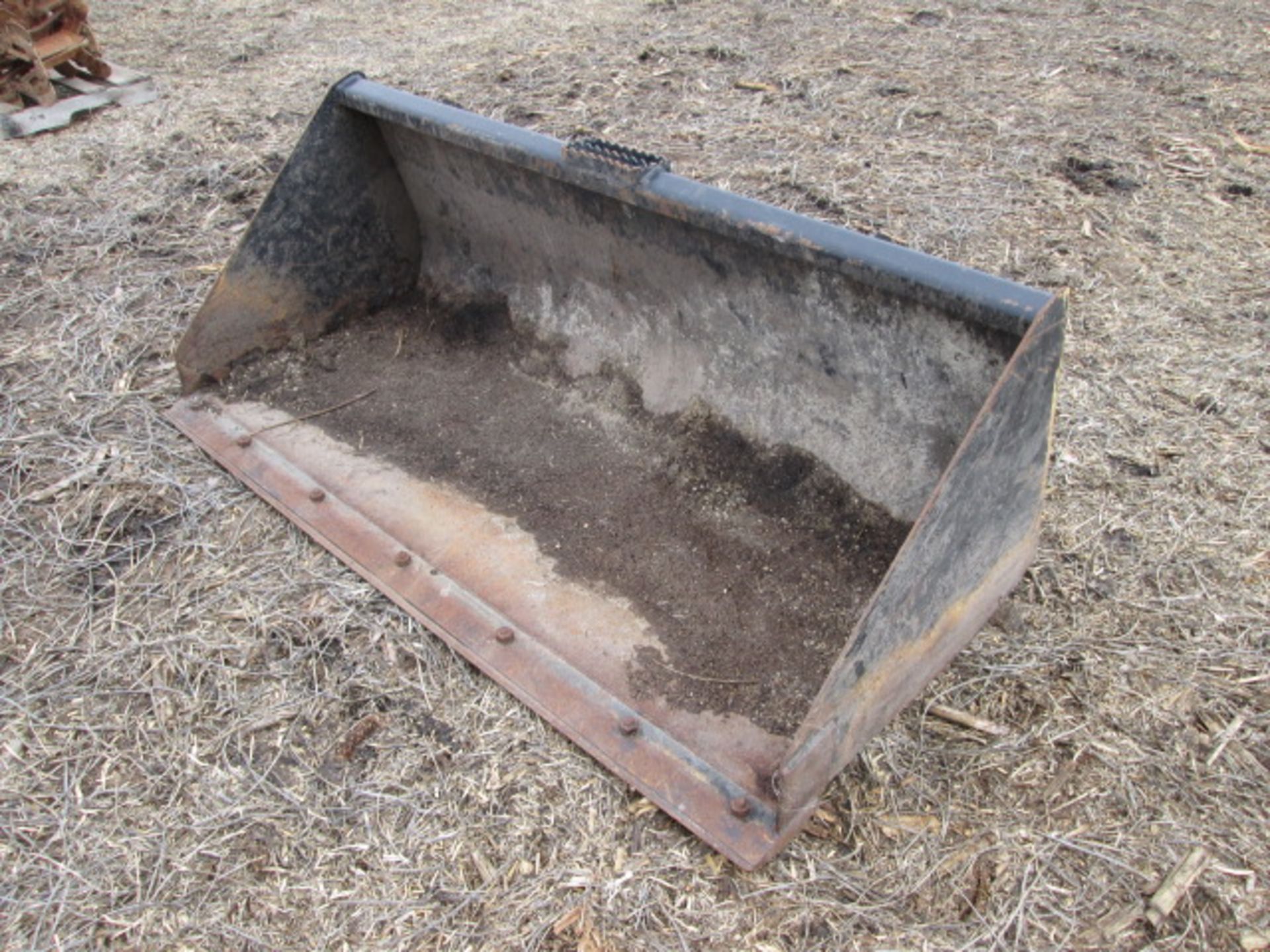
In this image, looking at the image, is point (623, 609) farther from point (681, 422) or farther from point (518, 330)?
point (518, 330)

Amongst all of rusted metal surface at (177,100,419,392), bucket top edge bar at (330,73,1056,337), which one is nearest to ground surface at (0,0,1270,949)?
rusted metal surface at (177,100,419,392)

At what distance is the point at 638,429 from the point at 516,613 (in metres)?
0.73

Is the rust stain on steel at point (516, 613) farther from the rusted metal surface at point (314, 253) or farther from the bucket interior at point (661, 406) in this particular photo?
the rusted metal surface at point (314, 253)

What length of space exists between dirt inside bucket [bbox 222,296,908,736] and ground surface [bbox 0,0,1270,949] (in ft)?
0.95

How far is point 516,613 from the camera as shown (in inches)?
95.1

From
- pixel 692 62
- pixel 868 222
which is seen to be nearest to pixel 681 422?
pixel 868 222

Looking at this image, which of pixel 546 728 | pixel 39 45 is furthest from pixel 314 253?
pixel 39 45

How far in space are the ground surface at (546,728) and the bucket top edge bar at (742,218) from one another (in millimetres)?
814

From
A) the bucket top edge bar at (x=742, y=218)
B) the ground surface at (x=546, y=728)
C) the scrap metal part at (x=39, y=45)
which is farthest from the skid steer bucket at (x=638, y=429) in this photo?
the scrap metal part at (x=39, y=45)

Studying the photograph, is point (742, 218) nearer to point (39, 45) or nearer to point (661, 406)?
point (661, 406)

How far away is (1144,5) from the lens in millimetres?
6449

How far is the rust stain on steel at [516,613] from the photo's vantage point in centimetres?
199

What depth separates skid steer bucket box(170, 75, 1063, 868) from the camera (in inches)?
78.5

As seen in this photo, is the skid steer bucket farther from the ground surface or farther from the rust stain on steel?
the ground surface
